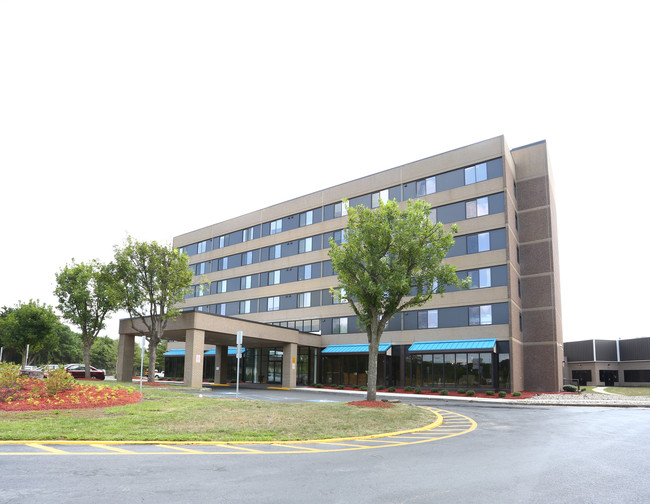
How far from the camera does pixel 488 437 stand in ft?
45.2

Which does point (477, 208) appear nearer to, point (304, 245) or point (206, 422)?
point (304, 245)

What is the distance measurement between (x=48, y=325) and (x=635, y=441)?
4944 cm

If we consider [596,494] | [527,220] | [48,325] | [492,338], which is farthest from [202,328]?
[596,494]

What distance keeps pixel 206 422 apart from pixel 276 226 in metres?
39.6

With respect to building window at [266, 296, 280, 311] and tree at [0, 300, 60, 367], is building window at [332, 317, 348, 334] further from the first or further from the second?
tree at [0, 300, 60, 367]

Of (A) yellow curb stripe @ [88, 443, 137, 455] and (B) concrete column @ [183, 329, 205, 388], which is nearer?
(A) yellow curb stripe @ [88, 443, 137, 455]

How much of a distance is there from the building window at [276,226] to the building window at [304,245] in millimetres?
3676

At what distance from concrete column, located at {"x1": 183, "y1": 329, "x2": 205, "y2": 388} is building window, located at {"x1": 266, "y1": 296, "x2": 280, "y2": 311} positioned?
16.6 m

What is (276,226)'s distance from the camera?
52719mm

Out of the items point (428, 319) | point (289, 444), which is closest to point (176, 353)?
point (428, 319)

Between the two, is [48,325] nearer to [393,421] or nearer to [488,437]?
[393,421]

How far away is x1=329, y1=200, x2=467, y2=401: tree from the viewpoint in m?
22.4

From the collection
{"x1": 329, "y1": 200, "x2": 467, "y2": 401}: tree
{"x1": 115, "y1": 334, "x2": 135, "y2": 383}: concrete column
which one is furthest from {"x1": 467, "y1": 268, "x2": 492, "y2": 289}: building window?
{"x1": 115, "y1": 334, "x2": 135, "y2": 383}: concrete column

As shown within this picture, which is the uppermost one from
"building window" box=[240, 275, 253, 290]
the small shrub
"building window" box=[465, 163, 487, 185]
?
"building window" box=[465, 163, 487, 185]
